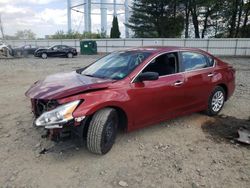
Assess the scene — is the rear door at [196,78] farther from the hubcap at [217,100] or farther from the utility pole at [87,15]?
the utility pole at [87,15]

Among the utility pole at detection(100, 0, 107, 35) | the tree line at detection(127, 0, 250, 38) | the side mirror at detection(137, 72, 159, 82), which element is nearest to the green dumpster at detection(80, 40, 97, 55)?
the tree line at detection(127, 0, 250, 38)

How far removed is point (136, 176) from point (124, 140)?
1112 millimetres

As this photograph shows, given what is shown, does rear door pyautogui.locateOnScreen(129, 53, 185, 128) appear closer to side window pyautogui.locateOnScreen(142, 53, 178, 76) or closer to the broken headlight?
side window pyautogui.locateOnScreen(142, 53, 178, 76)

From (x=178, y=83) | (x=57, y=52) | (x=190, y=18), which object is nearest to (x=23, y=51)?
(x=57, y=52)

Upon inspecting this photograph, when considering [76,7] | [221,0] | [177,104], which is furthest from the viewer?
[76,7]

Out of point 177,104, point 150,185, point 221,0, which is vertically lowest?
point 150,185

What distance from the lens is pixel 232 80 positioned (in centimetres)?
611

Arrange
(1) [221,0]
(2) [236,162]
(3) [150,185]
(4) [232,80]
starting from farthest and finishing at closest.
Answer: (1) [221,0] < (4) [232,80] < (2) [236,162] < (3) [150,185]

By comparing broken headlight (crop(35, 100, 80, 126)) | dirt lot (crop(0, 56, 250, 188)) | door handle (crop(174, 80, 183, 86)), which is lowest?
dirt lot (crop(0, 56, 250, 188))

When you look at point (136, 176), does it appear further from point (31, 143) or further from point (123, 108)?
point (31, 143)

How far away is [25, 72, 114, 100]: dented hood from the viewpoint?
11.8 ft

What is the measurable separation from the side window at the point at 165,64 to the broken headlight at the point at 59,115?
1.57 meters

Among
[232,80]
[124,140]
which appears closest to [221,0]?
[232,80]

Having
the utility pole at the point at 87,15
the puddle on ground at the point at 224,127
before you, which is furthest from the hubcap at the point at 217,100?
the utility pole at the point at 87,15
